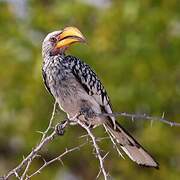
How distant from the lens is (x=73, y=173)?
988 cm

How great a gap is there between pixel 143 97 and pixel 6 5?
1857 millimetres

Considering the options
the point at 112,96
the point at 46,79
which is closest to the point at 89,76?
the point at 46,79

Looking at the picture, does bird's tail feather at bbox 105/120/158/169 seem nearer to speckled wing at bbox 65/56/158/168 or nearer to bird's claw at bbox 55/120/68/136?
speckled wing at bbox 65/56/158/168

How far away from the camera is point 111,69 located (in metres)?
9.19

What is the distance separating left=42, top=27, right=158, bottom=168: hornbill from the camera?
17.3ft

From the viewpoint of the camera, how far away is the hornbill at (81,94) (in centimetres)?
528

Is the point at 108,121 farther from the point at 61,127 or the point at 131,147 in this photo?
the point at 61,127

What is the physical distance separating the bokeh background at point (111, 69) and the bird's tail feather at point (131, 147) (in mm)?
3498

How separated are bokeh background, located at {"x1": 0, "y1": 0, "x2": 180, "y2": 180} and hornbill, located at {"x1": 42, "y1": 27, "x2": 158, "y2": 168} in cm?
332

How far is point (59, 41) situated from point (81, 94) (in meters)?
0.39

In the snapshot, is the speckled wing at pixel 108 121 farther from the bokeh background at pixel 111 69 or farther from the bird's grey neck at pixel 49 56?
the bokeh background at pixel 111 69

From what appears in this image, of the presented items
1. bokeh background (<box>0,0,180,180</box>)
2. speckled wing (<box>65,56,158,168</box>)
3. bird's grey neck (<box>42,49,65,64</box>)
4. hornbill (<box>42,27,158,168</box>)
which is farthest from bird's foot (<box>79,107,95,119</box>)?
bokeh background (<box>0,0,180,180</box>)

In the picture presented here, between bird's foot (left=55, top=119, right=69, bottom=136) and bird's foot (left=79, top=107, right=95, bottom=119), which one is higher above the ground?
bird's foot (left=79, top=107, right=95, bottom=119)

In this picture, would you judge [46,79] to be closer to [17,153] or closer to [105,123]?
[105,123]
